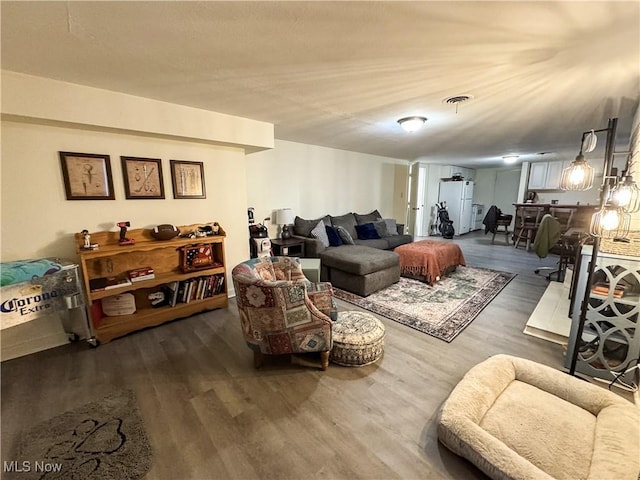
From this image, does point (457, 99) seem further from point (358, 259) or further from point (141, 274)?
point (141, 274)

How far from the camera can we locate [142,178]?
276 cm

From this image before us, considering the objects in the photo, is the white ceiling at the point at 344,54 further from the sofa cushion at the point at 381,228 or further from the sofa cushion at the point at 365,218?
the sofa cushion at the point at 365,218

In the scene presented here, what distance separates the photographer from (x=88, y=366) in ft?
7.07

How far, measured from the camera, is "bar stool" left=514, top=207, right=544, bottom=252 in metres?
6.17

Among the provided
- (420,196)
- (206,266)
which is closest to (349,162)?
(420,196)

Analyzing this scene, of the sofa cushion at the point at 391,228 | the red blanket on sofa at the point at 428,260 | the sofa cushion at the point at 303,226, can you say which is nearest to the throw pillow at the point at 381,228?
the sofa cushion at the point at 391,228

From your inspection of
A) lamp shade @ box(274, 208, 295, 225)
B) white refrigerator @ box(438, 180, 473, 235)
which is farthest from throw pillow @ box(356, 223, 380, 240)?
white refrigerator @ box(438, 180, 473, 235)

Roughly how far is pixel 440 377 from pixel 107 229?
3311 mm

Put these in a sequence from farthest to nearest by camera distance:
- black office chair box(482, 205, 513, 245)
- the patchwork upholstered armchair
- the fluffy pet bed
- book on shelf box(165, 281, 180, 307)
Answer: black office chair box(482, 205, 513, 245) → book on shelf box(165, 281, 180, 307) → the patchwork upholstered armchair → the fluffy pet bed

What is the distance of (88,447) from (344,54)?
110 inches

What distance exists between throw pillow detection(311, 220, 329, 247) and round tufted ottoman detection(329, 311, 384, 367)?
2.11 metres

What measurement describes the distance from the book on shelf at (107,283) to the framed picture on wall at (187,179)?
3.38 feet

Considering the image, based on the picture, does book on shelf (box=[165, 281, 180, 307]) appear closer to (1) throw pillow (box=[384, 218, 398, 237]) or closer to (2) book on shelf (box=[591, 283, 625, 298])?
(2) book on shelf (box=[591, 283, 625, 298])

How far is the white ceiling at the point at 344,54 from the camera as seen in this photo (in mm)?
1315
